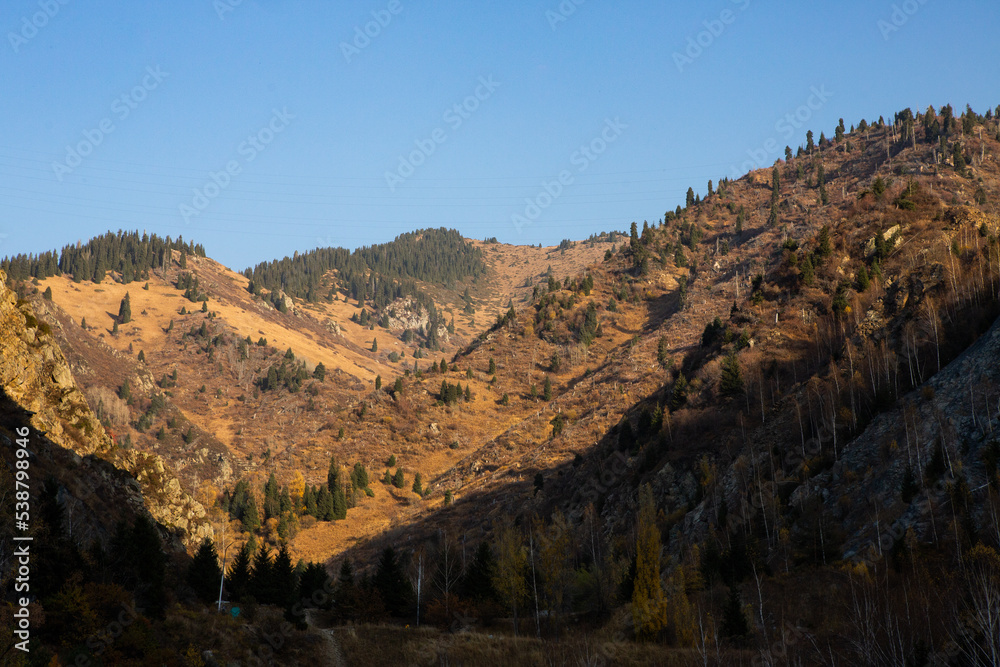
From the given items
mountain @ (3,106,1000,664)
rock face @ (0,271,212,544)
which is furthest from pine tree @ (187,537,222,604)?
rock face @ (0,271,212,544)

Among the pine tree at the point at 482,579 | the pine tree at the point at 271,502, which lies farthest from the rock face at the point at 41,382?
the pine tree at the point at 271,502

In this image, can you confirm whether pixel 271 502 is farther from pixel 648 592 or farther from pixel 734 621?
pixel 734 621

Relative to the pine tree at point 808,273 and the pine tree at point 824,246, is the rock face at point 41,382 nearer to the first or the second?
the pine tree at point 808,273

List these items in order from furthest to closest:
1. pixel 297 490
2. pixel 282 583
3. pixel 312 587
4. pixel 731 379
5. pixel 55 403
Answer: pixel 297 490, pixel 731 379, pixel 55 403, pixel 312 587, pixel 282 583

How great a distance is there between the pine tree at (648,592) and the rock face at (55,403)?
45683mm

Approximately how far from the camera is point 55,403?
63.8 metres

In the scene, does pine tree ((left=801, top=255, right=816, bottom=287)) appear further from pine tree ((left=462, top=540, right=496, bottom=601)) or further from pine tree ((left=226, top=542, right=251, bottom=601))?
pine tree ((left=226, top=542, right=251, bottom=601))

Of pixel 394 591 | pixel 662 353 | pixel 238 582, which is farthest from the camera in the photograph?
pixel 662 353

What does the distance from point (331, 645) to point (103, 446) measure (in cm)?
3309

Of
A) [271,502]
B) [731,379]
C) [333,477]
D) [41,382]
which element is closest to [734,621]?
[731,379]

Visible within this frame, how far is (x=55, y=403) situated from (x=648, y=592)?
178ft

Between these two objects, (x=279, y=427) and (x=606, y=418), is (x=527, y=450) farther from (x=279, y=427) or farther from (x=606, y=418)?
(x=279, y=427)

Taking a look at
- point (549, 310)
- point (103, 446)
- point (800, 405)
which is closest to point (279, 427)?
point (549, 310)

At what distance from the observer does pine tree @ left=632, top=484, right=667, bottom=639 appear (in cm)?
4794
